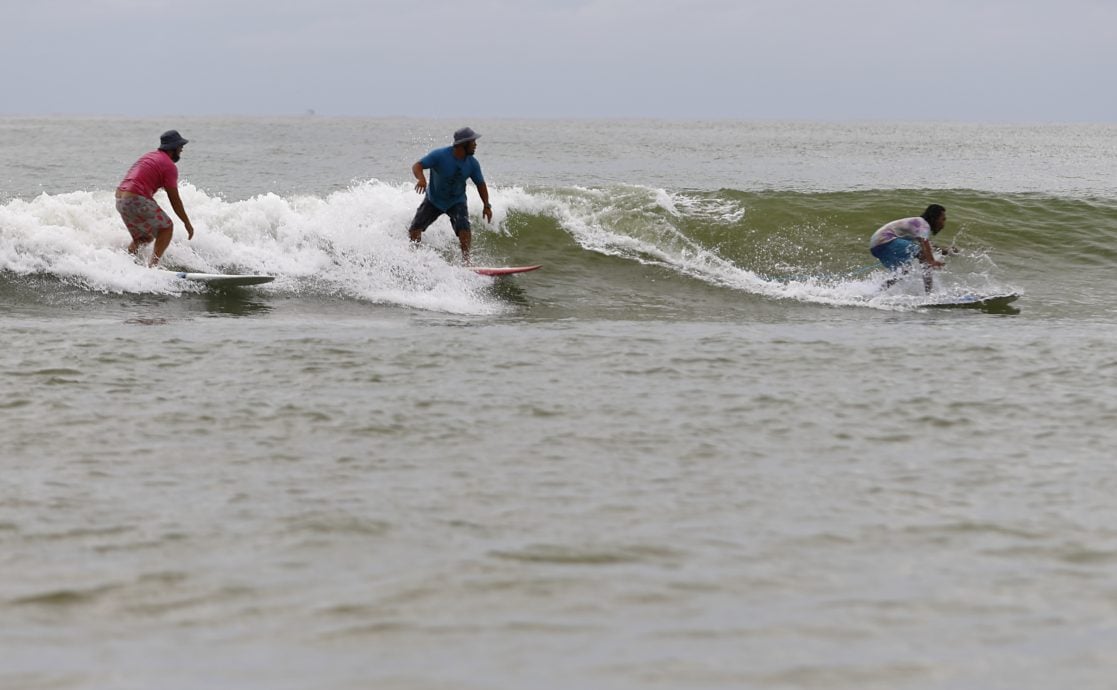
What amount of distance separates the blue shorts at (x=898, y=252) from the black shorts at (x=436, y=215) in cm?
474

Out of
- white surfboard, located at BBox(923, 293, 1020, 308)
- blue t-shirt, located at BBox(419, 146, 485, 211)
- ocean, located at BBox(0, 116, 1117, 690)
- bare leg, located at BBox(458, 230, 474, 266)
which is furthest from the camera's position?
bare leg, located at BBox(458, 230, 474, 266)

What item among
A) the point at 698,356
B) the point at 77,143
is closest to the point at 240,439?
the point at 698,356

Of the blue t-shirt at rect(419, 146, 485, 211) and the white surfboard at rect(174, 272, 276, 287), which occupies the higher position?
the blue t-shirt at rect(419, 146, 485, 211)

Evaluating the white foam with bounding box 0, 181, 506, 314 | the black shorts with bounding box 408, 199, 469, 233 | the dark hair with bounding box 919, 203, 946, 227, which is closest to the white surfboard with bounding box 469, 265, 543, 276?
the white foam with bounding box 0, 181, 506, 314

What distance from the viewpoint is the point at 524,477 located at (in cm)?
586

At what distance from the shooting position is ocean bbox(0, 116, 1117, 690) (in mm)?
3865

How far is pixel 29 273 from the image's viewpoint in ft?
40.5

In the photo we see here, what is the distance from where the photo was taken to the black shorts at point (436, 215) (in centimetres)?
1312

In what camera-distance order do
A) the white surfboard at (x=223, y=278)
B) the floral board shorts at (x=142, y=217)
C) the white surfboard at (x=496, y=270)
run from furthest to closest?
the white surfboard at (x=496, y=270) < the white surfboard at (x=223, y=278) < the floral board shorts at (x=142, y=217)

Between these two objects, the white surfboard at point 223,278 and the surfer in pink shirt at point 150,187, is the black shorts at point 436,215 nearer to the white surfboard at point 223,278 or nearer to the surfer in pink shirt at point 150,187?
the white surfboard at point 223,278

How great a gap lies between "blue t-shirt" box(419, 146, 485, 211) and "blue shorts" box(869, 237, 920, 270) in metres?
4.70

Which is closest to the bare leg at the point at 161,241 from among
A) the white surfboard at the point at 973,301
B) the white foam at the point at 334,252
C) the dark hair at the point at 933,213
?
the white foam at the point at 334,252

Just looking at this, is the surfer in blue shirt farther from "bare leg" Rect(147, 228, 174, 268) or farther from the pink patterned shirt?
"bare leg" Rect(147, 228, 174, 268)

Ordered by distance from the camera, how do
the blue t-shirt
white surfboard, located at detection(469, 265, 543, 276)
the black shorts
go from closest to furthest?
the blue t-shirt
the black shorts
white surfboard, located at detection(469, 265, 543, 276)
